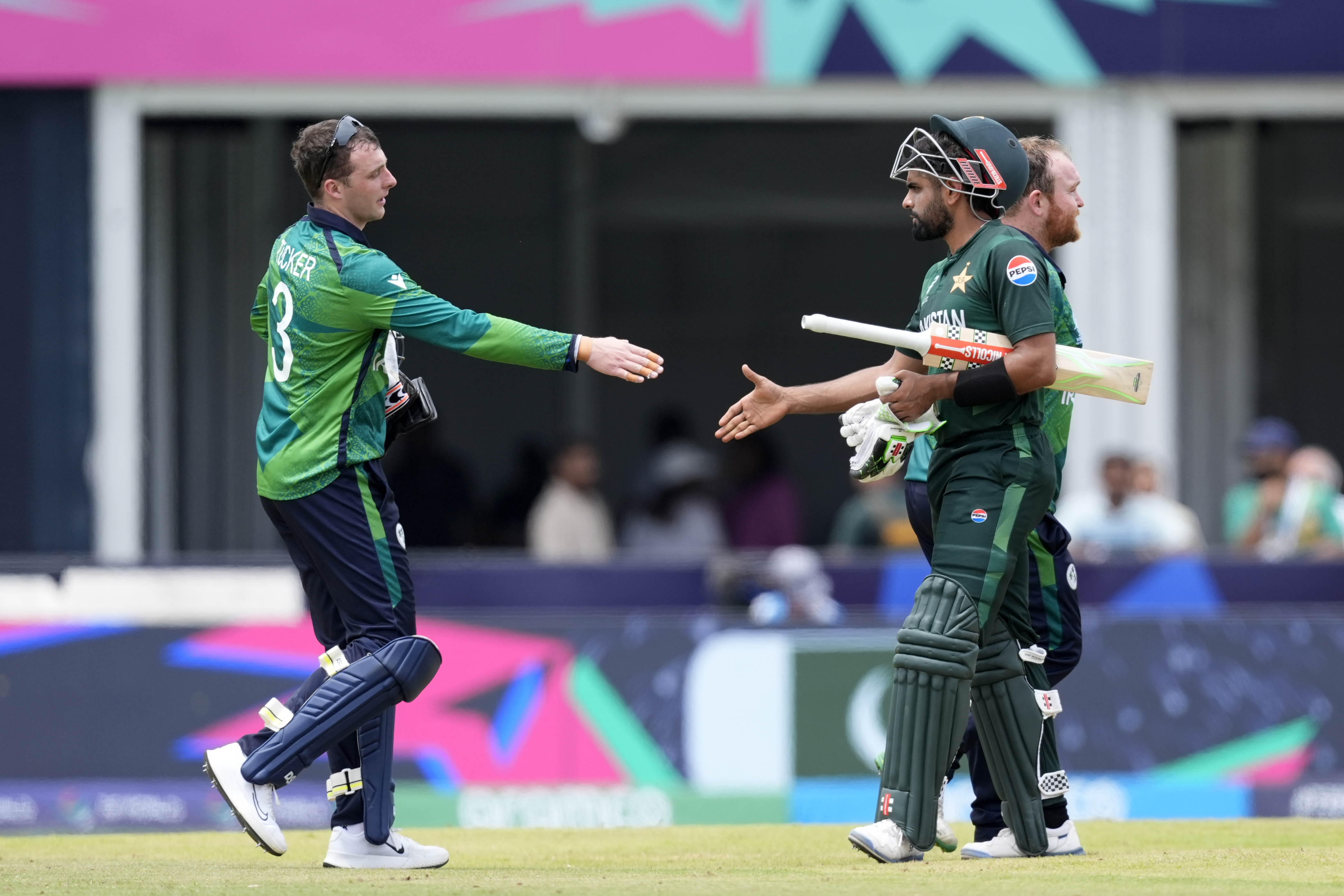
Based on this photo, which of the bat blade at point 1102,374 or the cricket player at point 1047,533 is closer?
the bat blade at point 1102,374

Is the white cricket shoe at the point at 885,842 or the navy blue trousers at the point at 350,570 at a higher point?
the navy blue trousers at the point at 350,570

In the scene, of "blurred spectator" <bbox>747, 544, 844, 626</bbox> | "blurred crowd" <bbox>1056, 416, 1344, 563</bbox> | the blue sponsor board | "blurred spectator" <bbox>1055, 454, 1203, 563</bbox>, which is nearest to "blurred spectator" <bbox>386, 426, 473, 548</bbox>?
"blurred spectator" <bbox>747, 544, 844, 626</bbox>

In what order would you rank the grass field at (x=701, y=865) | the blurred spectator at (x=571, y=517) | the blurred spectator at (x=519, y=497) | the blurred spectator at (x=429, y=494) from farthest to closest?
the blurred spectator at (x=519, y=497) < the blurred spectator at (x=429, y=494) < the blurred spectator at (x=571, y=517) < the grass field at (x=701, y=865)

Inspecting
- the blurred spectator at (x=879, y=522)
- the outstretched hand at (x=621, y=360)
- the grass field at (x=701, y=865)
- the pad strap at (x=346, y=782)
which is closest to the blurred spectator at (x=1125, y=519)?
the blurred spectator at (x=879, y=522)

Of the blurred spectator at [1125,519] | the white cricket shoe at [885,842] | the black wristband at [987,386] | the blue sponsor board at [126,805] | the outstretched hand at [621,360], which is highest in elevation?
the outstretched hand at [621,360]

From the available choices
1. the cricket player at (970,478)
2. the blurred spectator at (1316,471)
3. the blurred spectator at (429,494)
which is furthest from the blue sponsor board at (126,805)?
the blurred spectator at (1316,471)

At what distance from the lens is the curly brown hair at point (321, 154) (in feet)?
19.6

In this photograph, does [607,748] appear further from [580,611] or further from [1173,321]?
[1173,321]

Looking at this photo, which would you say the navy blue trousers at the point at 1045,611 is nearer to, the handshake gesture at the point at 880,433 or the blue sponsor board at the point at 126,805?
the handshake gesture at the point at 880,433

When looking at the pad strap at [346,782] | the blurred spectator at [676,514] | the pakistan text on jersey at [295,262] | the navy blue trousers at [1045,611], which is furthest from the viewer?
the blurred spectator at [676,514]

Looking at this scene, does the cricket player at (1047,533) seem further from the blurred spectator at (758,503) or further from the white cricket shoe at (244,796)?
the blurred spectator at (758,503)

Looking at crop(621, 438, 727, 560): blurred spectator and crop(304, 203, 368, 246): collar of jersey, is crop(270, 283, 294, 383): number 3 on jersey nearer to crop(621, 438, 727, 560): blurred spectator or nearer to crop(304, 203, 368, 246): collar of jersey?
crop(304, 203, 368, 246): collar of jersey

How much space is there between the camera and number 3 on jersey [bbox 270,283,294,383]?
5918 millimetres

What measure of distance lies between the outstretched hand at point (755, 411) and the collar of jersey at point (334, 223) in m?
1.23
